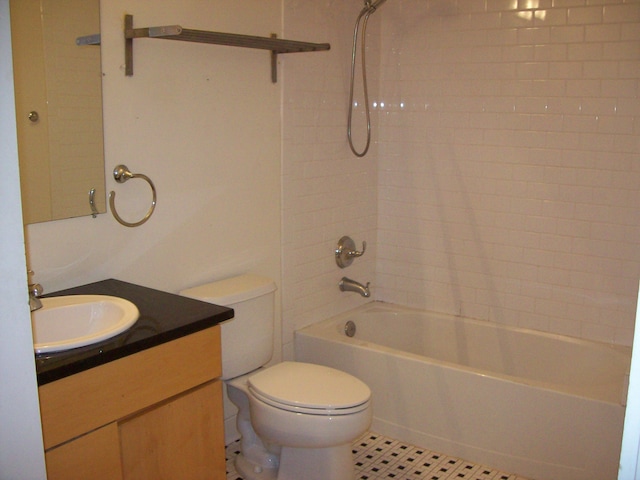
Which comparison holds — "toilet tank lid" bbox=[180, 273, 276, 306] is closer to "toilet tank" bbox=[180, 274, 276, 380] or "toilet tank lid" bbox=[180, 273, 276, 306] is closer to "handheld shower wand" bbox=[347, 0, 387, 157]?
"toilet tank" bbox=[180, 274, 276, 380]

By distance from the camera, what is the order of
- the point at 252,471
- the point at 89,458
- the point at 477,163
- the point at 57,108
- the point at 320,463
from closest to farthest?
the point at 89,458
the point at 57,108
the point at 320,463
the point at 252,471
the point at 477,163

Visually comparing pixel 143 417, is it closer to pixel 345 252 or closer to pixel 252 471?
pixel 252 471

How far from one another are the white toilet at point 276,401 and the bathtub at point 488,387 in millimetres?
517

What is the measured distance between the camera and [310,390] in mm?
2451

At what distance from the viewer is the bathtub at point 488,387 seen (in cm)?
264

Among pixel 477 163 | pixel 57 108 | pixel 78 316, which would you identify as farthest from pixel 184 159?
pixel 477 163

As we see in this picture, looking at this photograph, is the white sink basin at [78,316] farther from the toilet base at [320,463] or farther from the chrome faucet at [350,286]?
the chrome faucet at [350,286]

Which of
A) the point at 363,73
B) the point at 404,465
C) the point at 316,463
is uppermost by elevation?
the point at 363,73

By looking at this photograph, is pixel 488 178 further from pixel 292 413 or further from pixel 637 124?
pixel 292 413

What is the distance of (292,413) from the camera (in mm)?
2375

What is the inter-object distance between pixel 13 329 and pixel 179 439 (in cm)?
133

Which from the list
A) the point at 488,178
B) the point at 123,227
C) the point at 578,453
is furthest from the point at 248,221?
the point at 578,453

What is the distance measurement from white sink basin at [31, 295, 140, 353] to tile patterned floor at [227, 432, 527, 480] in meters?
1.05

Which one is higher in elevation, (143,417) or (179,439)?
(143,417)
